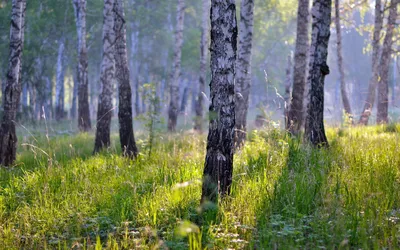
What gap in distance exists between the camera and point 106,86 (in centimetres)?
1030

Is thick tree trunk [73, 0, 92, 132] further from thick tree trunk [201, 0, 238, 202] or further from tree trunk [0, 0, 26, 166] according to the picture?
thick tree trunk [201, 0, 238, 202]

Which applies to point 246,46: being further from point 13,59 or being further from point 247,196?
point 247,196

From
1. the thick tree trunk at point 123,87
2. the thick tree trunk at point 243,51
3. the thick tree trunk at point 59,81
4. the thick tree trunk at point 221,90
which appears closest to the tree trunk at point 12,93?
the thick tree trunk at point 123,87

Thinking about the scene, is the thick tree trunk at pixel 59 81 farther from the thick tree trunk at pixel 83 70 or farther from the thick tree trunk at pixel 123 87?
the thick tree trunk at pixel 123 87

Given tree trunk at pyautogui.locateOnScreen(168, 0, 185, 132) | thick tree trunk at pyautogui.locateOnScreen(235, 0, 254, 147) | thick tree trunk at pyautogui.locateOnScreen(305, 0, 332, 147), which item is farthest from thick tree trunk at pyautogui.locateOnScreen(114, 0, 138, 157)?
tree trunk at pyautogui.locateOnScreen(168, 0, 185, 132)

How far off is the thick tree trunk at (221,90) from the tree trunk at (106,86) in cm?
528

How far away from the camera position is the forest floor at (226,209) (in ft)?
12.2

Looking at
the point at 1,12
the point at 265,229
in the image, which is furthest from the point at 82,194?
the point at 1,12

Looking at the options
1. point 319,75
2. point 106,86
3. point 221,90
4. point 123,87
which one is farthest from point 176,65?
point 221,90

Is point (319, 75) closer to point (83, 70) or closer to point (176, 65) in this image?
point (176, 65)

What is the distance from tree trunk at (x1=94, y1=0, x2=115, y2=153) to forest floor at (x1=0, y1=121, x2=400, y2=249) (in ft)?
12.4

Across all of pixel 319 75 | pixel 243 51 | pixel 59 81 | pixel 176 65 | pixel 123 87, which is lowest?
pixel 123 87

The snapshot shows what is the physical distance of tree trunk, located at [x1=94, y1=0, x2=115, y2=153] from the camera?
9953mm

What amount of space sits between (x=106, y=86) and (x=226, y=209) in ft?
21.7
